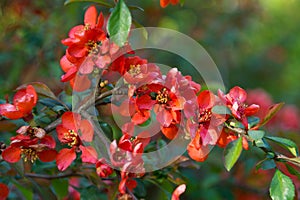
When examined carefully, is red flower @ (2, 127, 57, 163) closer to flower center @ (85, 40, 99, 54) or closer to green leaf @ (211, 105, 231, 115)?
flower center @ (85, 40, 99, 54)

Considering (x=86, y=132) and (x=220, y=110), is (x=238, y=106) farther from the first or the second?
(x=86, y=132)

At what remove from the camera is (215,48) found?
115 inches

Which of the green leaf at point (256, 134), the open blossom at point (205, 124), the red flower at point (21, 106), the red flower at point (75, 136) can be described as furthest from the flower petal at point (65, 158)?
the green leaf at point (256, 134)

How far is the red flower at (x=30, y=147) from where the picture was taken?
93 cm

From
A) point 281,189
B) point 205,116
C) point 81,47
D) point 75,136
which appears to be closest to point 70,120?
point 75,136

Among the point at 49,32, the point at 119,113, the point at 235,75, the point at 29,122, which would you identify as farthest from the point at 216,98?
the point at 235,75

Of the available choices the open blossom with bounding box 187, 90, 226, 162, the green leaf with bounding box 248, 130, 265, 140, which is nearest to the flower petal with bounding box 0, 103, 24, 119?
the open blossom with bounding box 187, 90, 226, 162

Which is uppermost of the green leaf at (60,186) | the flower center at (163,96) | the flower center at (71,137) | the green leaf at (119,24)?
the green leaf at (119,24)

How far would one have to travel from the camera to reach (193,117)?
918 mm

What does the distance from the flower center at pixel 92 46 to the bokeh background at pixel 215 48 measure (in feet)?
0.96

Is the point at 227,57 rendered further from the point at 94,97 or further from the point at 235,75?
the point at 94,97

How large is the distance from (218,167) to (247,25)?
1309mm

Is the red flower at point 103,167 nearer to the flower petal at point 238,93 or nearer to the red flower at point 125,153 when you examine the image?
the red flower at point 125,153

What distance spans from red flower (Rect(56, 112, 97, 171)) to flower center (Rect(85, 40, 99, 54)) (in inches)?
4.8
